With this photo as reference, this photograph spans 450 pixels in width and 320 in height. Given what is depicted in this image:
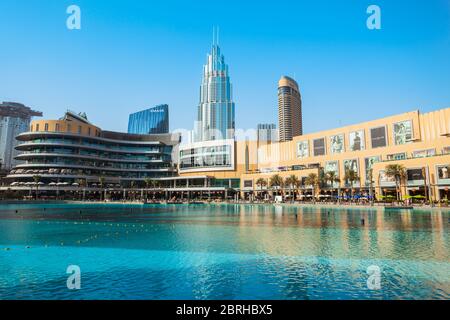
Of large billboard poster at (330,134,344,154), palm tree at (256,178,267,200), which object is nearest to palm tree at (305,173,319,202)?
large billboard poster at (330,134,344,154)

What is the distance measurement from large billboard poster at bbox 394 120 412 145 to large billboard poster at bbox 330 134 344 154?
17078 millimetres

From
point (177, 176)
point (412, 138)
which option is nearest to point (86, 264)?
point (412, 138)

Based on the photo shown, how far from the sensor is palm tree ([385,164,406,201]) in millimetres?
71113

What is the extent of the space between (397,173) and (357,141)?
1019 inches

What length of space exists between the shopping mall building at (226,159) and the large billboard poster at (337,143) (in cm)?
32

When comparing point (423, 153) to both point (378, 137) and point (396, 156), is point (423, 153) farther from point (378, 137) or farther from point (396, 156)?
point (378, 137)

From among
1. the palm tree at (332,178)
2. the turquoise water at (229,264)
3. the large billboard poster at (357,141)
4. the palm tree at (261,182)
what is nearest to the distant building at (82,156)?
the palm tree at (261,182)

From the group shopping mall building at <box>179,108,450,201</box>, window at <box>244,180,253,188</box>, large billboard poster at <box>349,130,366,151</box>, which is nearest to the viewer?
→ shopping mall building at <box>179,108,450,201</box>

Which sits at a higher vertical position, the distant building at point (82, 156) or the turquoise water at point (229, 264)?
the distant building at point (82, 156)

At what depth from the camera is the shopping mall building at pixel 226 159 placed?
76.7m

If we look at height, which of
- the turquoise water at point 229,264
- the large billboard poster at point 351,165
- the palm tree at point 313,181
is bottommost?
the turquoise water at point 229,264

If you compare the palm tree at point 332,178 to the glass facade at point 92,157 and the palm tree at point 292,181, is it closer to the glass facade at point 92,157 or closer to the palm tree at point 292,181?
the palm tree at point 292,181

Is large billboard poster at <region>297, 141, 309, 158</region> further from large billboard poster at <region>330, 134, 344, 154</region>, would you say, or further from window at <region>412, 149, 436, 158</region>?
window at <region>412, 149, 436, 158</region>

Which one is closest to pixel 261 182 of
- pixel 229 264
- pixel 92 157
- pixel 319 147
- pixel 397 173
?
pixel 319 147
